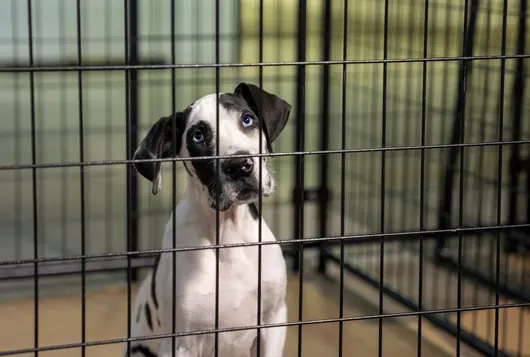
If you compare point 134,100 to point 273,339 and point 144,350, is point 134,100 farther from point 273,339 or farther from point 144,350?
point 273,339

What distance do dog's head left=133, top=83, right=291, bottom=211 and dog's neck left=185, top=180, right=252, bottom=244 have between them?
31mm

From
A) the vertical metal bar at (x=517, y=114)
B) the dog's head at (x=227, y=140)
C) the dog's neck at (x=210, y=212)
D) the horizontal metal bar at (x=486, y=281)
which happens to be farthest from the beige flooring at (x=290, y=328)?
the dog's head at (x=227, y=140)

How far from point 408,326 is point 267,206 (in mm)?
1169

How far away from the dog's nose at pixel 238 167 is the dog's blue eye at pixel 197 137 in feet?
0.48

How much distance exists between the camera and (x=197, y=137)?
247 centimetres

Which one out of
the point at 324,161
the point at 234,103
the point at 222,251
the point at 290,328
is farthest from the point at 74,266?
the point at 234,103

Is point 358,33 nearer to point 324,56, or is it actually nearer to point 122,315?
point 324,56

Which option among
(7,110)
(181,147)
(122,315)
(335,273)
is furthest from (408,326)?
→ (7,110)

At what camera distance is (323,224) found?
4.14m

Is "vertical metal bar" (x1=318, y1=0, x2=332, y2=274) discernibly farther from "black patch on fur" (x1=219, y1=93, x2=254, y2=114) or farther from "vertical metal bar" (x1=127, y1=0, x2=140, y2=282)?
"black patch on fur" (x1=219, y1=93, x2=254, y2=114)

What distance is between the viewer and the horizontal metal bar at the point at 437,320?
124 inches

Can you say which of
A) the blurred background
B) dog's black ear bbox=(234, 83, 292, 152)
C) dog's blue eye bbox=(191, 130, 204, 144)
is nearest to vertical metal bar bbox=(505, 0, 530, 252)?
the blurred background

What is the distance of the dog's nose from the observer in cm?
234

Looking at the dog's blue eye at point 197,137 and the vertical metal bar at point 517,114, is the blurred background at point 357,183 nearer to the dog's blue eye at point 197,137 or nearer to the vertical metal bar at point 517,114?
the vertical metal bar at point 517,114
